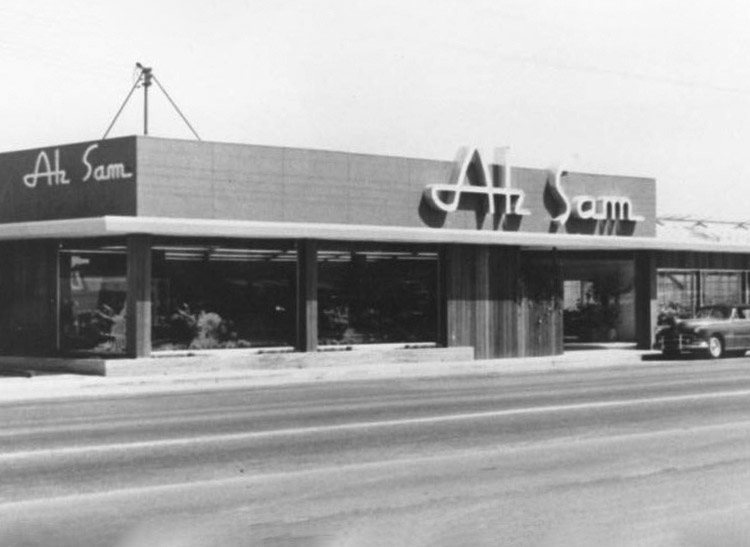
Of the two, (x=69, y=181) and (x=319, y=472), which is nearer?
(x=319, y=472)

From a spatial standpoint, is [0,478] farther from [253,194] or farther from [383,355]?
[383,355]

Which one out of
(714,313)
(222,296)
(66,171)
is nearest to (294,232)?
(222,296)

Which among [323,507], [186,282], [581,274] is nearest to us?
[323,507]

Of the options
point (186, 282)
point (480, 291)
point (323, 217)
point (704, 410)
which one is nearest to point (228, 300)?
point (186, 282)

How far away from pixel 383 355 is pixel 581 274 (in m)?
12.0

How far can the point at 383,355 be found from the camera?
2914 centimetres

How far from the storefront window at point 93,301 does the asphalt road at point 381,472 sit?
291 inches

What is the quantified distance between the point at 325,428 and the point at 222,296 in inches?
509

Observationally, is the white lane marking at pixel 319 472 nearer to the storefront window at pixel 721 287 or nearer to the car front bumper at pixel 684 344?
the car front bumper at pixel 684 344

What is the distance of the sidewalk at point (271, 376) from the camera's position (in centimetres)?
2212

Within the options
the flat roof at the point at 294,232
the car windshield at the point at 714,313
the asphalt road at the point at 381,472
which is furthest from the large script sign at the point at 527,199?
the asphalt road at the point at 381,472

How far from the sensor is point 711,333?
32.4m

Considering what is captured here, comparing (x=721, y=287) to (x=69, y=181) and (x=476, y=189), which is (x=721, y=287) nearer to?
(x=476, y=189)

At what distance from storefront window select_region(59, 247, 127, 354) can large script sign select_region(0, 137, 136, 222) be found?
1023mm
